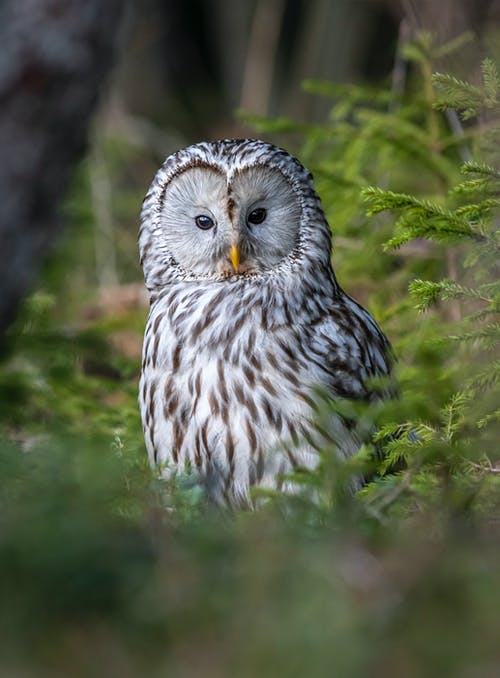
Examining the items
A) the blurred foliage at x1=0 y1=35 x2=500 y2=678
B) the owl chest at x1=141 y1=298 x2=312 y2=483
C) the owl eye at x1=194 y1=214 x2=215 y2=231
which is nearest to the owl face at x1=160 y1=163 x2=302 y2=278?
the owl eye at x1=194 y1=214 x2=215 y2=231

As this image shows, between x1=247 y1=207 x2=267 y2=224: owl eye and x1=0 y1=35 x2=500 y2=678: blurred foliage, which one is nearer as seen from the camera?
x1=0 y1=35 x2=500 y2=678: blurred foliage

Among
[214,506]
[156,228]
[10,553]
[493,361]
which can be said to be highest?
[156,228]

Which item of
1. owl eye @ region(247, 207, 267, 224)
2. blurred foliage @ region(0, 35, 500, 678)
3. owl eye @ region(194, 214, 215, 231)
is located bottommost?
blurred foliage @ region(0, 35, 500, 678)

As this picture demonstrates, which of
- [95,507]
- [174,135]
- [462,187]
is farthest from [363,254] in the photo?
[174,135]

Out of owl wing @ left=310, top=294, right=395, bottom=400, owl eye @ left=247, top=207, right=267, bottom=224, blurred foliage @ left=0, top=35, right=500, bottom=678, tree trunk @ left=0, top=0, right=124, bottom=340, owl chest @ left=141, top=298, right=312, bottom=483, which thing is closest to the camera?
blurred foliage @ left=0, top=35, right=500, bottom=678

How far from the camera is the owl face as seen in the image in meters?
4.41

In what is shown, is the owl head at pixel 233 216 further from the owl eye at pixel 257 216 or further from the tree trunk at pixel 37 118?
the tree trunk at pixel 37 118

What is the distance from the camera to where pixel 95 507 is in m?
2.64

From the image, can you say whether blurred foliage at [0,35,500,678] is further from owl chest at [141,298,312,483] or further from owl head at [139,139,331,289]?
owl head at [139,139,331,289]

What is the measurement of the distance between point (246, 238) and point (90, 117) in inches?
31.2

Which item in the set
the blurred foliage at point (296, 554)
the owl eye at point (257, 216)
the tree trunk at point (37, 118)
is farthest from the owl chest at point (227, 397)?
the tree trunk at point (37, 118)

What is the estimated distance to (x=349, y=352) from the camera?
4402mm

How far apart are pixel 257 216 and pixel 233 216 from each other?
15 centimetres

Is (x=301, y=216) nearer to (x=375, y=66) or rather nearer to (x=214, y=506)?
(x=214, y=506)
